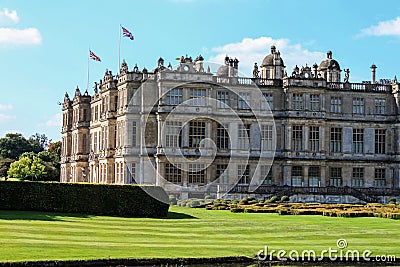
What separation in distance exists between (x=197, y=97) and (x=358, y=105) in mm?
13847

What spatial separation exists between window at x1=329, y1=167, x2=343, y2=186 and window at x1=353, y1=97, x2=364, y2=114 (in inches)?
195

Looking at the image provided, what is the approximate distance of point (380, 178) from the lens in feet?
183

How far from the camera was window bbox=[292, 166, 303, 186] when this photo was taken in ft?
176

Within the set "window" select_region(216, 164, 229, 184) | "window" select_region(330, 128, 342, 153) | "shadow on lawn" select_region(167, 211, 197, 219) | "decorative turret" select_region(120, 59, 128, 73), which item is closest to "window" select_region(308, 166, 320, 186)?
"window" select_region(330, 128, 342, 153)

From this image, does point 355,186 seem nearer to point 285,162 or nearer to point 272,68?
point 285,162

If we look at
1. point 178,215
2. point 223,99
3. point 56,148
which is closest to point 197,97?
point 223,99

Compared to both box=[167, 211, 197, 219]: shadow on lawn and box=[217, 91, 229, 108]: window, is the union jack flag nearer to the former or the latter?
box=[217, 91, 229, 108]: window

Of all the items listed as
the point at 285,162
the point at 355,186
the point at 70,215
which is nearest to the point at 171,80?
the point at 285,162

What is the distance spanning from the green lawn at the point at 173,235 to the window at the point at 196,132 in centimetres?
1837

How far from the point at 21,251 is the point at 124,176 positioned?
1224 inches

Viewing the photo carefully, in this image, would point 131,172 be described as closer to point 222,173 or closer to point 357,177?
point 222,173

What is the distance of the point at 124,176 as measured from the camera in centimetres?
5047

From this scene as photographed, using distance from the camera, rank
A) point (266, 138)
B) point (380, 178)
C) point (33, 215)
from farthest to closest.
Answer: point (380, 178), point (266, 138), point (33, 215)
